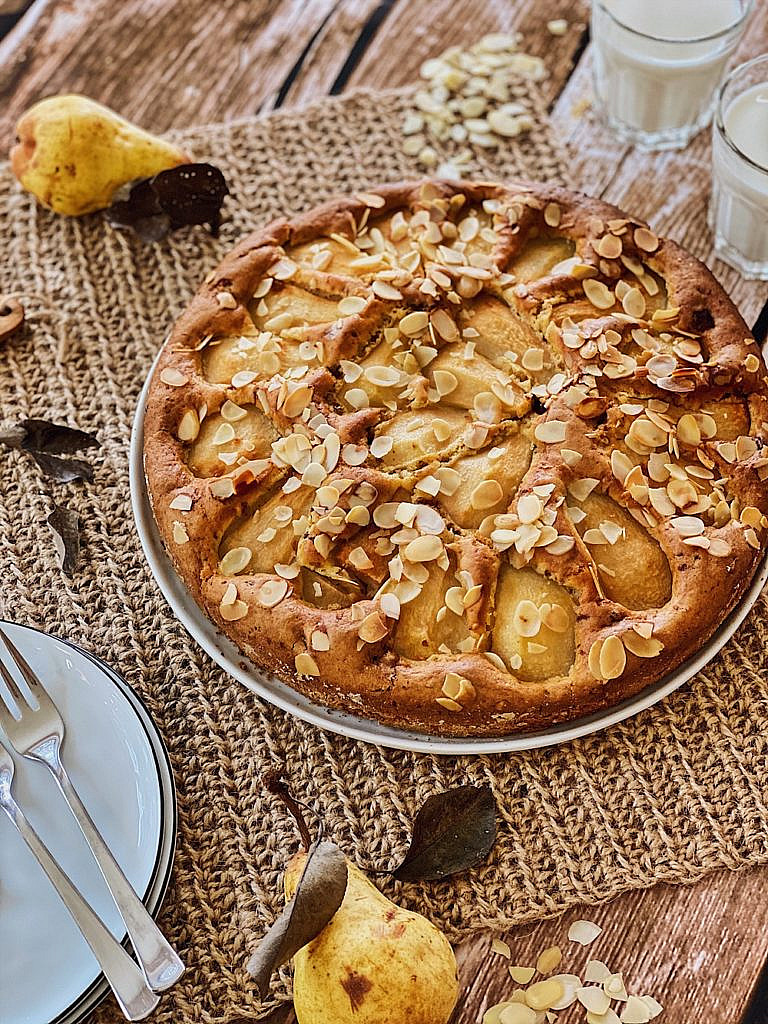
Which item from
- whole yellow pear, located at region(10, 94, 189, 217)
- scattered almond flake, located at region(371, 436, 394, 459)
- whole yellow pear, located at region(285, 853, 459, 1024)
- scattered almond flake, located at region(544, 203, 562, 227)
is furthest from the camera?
whole yellow pear, located at region(10, 94, 189, 217)

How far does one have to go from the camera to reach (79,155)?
208 cm

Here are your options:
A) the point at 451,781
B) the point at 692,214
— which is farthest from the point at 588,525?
the point at 692,214

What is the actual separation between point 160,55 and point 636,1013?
2118 millimetres

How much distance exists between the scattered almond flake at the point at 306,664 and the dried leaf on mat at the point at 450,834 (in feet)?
0.74

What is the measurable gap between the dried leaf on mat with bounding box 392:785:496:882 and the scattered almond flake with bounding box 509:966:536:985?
0.13 metres

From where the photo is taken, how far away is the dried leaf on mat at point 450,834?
143 centimetres

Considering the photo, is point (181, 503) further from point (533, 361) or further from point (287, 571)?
point (533, 361)

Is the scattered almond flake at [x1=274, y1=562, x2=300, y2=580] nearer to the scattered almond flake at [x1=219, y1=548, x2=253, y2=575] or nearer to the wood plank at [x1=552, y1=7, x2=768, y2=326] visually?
the scattered almond flake at [x1=219, y1=548, x2=253, y2=575]

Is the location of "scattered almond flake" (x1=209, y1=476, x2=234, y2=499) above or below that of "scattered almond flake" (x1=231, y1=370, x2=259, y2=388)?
below

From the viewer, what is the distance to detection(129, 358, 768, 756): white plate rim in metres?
1.46

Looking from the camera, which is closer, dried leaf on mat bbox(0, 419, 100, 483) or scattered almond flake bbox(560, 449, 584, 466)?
scattered almond flake bbox(560, 449, 584, 466)

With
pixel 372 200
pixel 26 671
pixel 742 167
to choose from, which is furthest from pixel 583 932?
pixel 742 167

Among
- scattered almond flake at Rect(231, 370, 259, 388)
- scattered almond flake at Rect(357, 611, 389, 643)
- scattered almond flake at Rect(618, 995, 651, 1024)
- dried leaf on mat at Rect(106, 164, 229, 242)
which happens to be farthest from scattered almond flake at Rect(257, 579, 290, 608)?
dried leaf on mat at Rect(106, 164, 229, 242)

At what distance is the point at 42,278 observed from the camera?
6.89 feet
